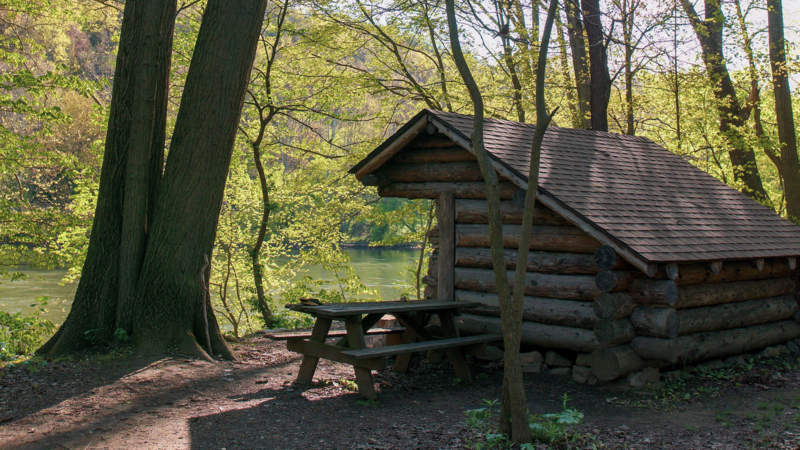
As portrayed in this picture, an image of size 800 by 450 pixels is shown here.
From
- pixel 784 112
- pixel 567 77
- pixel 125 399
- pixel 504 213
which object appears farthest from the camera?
pixel 567 77

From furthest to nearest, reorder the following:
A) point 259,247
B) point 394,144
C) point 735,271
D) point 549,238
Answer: point 259,247
point 394,144
point 735,271
point 549,238

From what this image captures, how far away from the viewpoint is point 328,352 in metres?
6.69

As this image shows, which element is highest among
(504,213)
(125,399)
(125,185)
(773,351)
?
(504,213)

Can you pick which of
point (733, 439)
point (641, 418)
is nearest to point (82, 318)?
point (641, 418)

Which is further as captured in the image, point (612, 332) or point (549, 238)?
point (549, 238)

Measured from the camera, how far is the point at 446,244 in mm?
8742

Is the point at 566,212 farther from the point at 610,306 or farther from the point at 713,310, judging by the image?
the point at 713,310

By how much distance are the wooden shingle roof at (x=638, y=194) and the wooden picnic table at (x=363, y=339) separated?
1.84 metres

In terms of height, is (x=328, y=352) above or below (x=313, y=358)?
above

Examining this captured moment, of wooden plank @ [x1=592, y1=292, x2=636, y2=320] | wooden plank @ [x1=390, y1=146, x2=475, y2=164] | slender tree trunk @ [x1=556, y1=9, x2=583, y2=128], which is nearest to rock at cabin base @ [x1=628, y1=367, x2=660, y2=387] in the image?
wooden plank @ [x1=592, y1=292, x2=636, y2=320]

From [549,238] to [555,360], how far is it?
1458mm

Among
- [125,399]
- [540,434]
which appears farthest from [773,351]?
[125,399]

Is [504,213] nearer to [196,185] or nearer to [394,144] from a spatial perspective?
[394,144]

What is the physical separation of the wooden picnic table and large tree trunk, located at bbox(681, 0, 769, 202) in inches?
372
